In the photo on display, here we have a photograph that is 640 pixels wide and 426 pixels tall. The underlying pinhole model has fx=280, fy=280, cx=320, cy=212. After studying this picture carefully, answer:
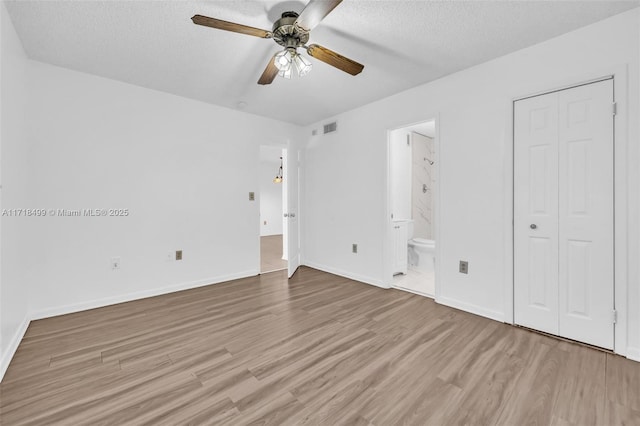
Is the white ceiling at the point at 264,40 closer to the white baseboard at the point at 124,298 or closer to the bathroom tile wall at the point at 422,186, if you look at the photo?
the bathroom tile wall at the point at 422,186

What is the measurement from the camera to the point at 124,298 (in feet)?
10.2

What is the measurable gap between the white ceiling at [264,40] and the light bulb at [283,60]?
0.26 m

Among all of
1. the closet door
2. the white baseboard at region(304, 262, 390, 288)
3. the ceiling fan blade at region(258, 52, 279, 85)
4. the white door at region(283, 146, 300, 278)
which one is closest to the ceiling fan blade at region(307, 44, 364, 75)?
the ceiling fan blade at region(258, 52, 279, 85)

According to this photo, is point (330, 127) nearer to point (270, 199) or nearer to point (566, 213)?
point (566, 213)

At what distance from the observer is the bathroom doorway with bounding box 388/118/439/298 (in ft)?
12.3

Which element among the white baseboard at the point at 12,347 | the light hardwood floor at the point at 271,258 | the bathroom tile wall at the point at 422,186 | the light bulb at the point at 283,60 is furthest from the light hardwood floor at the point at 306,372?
the bathroom tile wall at the point at 422,186

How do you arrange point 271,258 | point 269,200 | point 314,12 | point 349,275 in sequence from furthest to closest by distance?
1. point 269,200
2. point 271,258
3. point 349,275
4. point 314,12

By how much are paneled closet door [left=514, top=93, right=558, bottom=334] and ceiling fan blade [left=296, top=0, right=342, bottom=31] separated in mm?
1925

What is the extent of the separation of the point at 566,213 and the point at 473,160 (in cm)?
87

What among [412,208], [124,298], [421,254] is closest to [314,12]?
[124,298]

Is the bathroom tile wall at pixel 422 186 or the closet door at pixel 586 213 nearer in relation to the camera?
the closet door at pixel 586 213

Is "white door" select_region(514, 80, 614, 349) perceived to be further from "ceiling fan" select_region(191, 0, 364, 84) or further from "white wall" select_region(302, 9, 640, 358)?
"ceiling fan" select_region(191, 0, 364, 84)

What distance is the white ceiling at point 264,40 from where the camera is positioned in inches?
75.2

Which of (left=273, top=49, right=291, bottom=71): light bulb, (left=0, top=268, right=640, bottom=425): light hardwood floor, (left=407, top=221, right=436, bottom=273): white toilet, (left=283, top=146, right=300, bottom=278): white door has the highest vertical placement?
(left=273, top=49, right=291, bottom=71): light bulb
